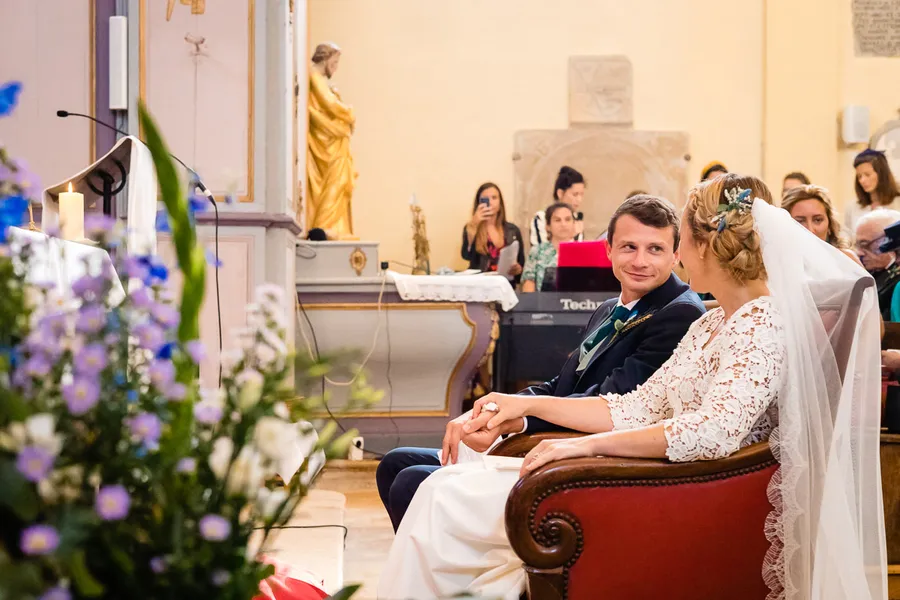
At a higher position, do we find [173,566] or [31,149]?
[31,149]

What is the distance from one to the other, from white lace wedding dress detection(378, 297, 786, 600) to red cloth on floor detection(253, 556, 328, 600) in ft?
1.13

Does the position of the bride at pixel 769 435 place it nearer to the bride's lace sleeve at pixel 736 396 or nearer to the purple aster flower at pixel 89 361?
the bride's lace sleeve at pixel 736 396

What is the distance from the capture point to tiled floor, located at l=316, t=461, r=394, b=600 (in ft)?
10.6

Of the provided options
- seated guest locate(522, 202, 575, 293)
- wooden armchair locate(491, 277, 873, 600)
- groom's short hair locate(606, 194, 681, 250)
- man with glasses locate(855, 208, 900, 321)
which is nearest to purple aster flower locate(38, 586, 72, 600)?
wooden armchair locate(491, 277, 873, 600)

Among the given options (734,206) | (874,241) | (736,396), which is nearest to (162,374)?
(736,396)

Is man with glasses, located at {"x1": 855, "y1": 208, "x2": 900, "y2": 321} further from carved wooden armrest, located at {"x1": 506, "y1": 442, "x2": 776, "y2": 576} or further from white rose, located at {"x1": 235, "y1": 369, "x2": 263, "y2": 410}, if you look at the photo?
white rose, located at {"x1": 235, "y1": 369, "x2": 263, "y2": 410}

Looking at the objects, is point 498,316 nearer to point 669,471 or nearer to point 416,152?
point 416,152

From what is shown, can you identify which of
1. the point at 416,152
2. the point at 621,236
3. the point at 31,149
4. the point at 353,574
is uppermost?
the point at 416,152

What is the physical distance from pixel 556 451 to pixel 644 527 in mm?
212

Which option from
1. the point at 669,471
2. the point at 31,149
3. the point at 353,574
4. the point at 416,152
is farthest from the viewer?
the point at 416,152

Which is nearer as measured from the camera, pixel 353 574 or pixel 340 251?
pixel 353 574

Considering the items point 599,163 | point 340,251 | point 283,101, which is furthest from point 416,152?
point 283,101

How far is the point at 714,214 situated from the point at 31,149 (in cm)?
347

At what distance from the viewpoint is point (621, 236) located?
2590 mm
